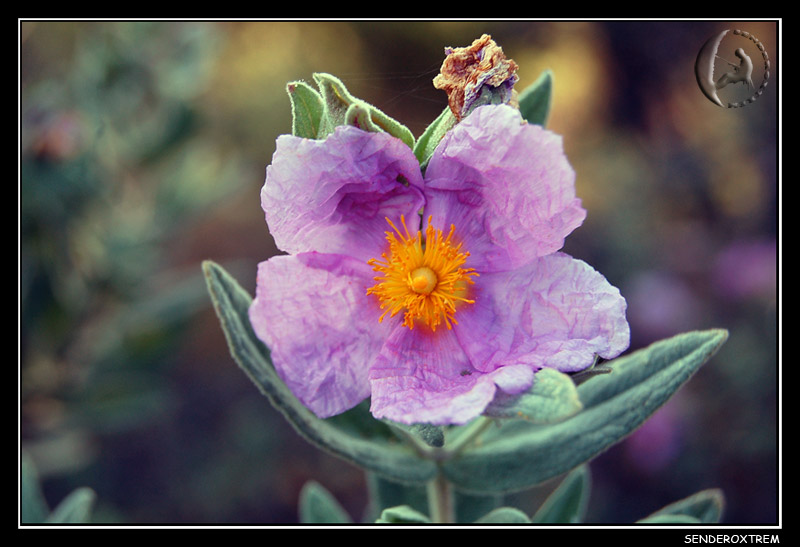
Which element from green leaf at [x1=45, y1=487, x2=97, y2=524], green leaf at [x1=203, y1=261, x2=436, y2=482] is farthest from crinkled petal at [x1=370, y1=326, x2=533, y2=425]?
green leaf at [x1=45, y1=487, x2=97, y2=524]

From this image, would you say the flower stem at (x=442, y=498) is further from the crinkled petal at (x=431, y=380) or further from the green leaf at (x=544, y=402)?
the green leaf at (x=544, y=402)

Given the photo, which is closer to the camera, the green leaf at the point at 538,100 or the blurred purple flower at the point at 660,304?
the green leaf at the point at 538,100

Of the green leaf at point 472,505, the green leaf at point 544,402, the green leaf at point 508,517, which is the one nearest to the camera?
the green leaf at point 544,402

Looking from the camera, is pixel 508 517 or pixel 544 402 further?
pixel 508 517

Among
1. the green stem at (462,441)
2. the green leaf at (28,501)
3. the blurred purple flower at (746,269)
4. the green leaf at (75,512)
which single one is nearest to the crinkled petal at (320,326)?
the green stem at (462,441)

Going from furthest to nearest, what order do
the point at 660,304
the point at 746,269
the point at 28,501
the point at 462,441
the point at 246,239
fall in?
the point at 246,239 < the point at 660,304 < the point at 746,269 < the point at 28,501 < the point at 462,441

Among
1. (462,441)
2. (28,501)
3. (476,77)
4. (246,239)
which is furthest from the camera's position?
(246,239)

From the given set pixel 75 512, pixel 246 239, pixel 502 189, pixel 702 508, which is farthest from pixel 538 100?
pixel 246 239

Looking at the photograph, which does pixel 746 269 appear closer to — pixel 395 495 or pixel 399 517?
pixel 395 495
